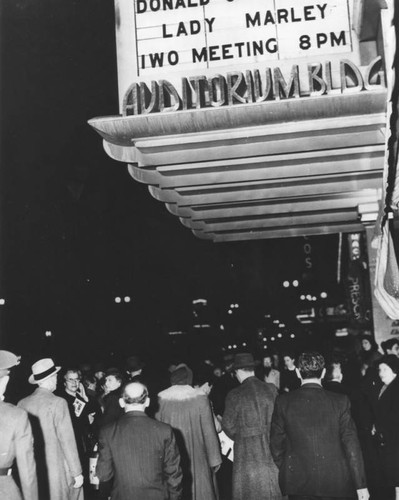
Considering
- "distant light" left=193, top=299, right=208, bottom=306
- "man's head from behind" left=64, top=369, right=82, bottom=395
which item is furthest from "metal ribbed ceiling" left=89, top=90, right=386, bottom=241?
"distant light" left=193, top=299, right=208, bottom=306

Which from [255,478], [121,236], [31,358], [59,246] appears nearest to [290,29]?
[255,478]

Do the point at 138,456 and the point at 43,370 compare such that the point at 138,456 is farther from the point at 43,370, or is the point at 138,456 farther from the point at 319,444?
the point at 43,370

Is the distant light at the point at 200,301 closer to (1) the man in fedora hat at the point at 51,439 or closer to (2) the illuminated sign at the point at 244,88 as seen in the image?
(2) the illuminated sign at the point at 244,88

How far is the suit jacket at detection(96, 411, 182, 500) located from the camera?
5520 millimetres

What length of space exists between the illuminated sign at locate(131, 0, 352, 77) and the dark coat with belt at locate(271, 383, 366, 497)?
423 centimetres

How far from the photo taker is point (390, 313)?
8.10 m

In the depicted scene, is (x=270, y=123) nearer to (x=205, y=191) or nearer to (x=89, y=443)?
(x=205, y=191)

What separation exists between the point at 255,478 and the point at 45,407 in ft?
8.00

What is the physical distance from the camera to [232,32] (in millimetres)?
8211

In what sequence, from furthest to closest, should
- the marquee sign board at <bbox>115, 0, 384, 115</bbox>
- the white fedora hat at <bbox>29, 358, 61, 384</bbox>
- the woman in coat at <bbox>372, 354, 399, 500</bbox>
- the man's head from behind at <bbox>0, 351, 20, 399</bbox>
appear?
the woman in coat at <bbox>372, 354, 399, 500</bbox> < the marquee sign board at <bbox>115, 0, 384, 115</bbox> < the white fedora hat at <bbox>29, 358, 61, 384</bbox> < the man's head from behind at <bbox>0, 351, 20, 399</bbox>

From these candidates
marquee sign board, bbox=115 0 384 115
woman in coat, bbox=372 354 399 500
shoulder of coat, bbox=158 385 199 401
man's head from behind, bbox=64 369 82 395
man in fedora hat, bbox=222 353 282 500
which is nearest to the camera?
man in fedora hat, bbox=222 353 282 500

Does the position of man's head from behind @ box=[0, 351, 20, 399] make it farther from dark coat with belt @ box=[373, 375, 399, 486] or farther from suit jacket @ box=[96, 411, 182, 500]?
dark coat with belt @ box=[373, 375, 399, 486]

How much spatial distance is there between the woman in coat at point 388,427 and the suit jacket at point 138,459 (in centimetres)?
347

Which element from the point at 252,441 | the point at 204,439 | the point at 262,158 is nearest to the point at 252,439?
the point at 252,441
